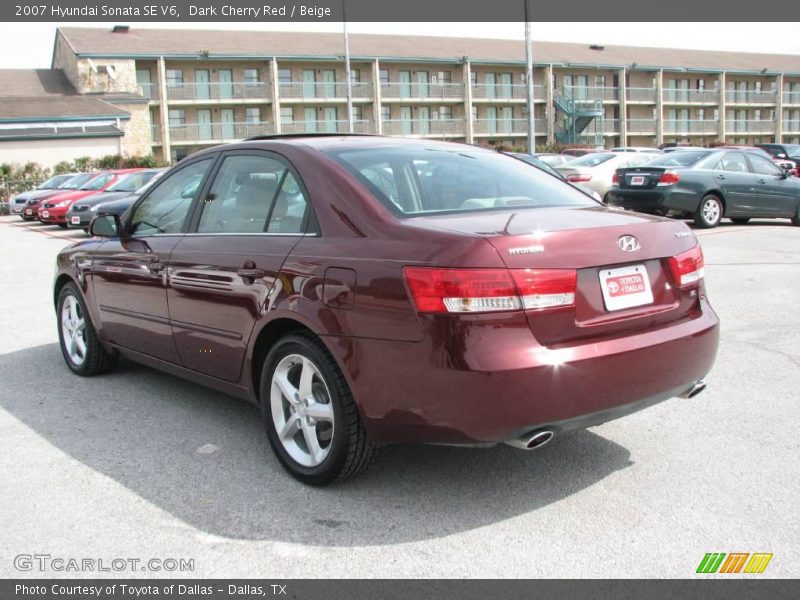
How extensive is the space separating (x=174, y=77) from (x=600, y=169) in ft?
129

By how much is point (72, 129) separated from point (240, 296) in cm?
4270

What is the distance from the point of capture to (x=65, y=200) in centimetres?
2166

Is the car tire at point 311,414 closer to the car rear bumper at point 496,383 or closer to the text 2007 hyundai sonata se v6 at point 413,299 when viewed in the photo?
the text 2007 hyundai sonata se v6 at point 413,299

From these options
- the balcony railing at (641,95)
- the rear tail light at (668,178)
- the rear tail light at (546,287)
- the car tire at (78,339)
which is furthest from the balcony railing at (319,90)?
the rear tail light at (546,287)

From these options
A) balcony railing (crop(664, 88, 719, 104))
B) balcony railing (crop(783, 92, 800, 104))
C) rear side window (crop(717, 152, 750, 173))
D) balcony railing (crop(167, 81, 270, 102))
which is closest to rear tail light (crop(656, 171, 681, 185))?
rear side window (crop(717, 152, 750, 173))

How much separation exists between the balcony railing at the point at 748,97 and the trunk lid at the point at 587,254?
7121 cm

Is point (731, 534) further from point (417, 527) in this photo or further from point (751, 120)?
point (751, 120)

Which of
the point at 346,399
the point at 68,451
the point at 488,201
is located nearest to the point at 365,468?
the point at 346,399

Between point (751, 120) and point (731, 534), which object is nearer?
point (731, 534)

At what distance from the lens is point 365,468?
12.0ft

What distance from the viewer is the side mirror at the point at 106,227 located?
5.37 metres

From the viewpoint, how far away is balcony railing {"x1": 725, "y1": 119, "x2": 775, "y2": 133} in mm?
68375

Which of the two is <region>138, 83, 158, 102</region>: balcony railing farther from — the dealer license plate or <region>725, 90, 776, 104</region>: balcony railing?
the dealer license plate
